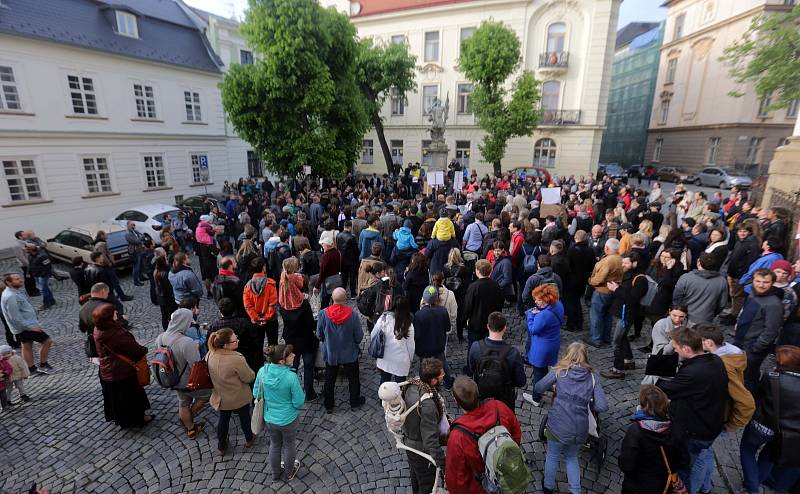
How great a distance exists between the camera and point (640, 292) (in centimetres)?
560

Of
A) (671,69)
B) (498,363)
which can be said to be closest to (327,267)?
(498,363)

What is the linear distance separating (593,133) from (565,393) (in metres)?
27.7

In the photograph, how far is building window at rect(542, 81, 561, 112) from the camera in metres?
27.5

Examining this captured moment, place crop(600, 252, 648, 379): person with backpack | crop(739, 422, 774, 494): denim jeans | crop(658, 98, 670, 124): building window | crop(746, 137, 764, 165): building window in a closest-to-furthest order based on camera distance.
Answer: crop(739, 422, 774, 494): denim jeans → crop(600, 252, 648, 379): person with backpack → crop(746, 137, 764, 165): building window → crop(658, 98, 670, 124): building window

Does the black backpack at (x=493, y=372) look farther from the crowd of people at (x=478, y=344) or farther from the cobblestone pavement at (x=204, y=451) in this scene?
the cobblestone pavement at (x=204, y=451)

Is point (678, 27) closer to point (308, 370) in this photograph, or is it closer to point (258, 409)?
point (308, 370)

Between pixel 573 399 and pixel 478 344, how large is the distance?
101 centimetres

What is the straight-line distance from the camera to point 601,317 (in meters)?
6.52

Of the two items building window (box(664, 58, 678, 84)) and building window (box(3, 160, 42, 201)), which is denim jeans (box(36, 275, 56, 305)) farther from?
building window (box(664, 58, 678, 84))

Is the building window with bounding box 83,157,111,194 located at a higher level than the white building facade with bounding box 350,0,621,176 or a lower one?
lower

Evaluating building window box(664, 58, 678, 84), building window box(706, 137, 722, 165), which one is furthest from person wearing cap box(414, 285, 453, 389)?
building window box(664, 58, 678, 84)

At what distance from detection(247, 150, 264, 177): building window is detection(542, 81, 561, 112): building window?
66.5ft

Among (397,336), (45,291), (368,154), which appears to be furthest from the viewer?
(368,154)

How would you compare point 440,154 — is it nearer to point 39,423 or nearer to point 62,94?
point 62,94
